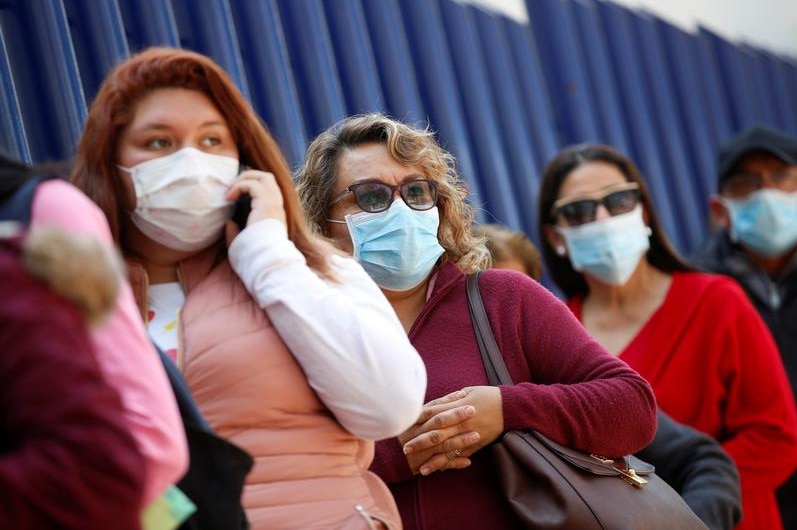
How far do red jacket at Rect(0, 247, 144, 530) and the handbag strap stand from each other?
1.24 meters

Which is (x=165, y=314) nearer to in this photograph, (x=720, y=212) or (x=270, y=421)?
(x=270, y=421)

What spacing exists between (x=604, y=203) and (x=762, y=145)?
3.53 ft

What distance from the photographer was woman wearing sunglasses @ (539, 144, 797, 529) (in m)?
3.92

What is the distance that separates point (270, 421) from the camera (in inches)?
79.0

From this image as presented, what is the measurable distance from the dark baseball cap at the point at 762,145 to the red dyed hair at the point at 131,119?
10.1 ft

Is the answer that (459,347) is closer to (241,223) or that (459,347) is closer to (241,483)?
(241,223)

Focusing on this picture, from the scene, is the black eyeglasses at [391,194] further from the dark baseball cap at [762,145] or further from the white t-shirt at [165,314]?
the dark baseball cap at [762,145]

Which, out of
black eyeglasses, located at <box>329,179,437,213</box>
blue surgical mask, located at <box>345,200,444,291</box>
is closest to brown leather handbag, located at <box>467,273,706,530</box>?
blue surgical mask, located at <box>345,200,444,291</box>

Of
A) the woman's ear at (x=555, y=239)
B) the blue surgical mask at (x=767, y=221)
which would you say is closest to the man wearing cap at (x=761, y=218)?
the blue surgical mask at (x=767, y=221)

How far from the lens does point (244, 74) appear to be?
3.97 m

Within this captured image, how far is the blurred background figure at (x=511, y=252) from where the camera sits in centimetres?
392

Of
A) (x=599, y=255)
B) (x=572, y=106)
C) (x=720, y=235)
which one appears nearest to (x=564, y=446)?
(x=599, y=255)

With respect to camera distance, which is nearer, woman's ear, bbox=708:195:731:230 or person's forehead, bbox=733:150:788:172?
person's forehead, bbox=733:150:788:172

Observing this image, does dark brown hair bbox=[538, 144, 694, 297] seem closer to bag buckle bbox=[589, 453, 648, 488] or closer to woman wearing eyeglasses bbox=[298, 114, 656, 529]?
woman wearing eyeglasses bbox=[298, 114, 656, 529]
